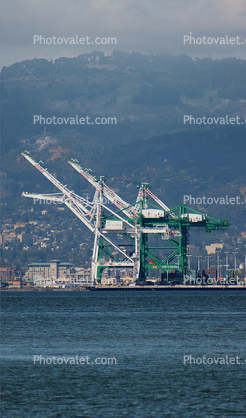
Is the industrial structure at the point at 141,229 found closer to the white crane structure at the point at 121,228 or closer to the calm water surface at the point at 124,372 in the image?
the white crane structure at the point at 121,228

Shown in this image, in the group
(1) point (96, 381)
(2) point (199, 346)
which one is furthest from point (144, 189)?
(1) point (96, 381)

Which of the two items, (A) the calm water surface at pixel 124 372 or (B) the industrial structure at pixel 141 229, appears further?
(B) the industrial structure at pixel 141 229

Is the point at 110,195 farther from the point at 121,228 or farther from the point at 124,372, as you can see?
the point at 124,372

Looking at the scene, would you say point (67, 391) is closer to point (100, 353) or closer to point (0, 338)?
point (100, 353)

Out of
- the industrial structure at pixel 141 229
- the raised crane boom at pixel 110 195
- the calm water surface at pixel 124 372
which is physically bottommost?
the calm water surface at pixel 124 372

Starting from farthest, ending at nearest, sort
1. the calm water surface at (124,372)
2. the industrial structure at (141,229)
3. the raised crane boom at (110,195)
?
the raised crane boom at (110,195) < the industrial structure at (141,229) < the calm water surface at (124,372)

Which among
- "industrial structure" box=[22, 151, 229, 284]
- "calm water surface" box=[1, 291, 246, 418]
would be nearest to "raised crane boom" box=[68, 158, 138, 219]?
"industrial structure" box=[22, 151, 229, 284]

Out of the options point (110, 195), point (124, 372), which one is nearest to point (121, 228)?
point (110, 195)

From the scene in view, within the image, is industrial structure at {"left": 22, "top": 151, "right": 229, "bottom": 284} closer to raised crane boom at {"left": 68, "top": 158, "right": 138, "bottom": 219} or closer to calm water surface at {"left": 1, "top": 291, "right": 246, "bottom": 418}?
raised crane boom at {"left": 68, "top": 158, "right": 138, "bottom": 219}

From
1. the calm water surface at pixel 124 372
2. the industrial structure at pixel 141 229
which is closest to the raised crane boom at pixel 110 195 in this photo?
the industrial structure at pixel 141 229
